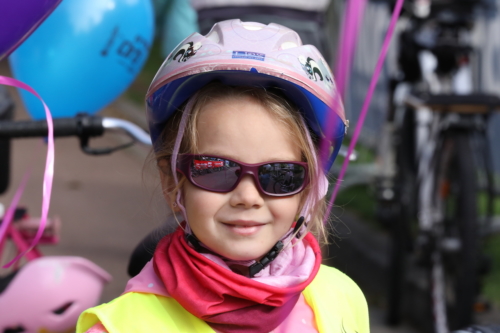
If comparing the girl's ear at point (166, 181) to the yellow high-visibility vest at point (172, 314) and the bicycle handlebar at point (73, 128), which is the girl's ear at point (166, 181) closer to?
the yellow high-visibility vest at point (172, 314)

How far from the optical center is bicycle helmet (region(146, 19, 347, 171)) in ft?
5.05

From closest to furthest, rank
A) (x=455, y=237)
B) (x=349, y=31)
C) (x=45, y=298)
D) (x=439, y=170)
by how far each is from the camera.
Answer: (x=349, y=31) → (x=45, y=298) → (x=455, y=237) → (x=439, y=170)

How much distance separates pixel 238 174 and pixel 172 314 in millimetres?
319

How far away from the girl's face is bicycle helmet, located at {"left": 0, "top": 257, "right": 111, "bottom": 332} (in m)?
0.52

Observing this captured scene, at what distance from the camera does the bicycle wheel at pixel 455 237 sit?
3.29 meters

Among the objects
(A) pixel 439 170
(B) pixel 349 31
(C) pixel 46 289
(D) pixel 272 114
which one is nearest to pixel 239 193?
(D) pixel 272 114

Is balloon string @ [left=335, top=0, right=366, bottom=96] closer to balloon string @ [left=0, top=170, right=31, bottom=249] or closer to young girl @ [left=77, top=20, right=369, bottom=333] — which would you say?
young girl @ [left=77, top=20, right=369, bottom=333]

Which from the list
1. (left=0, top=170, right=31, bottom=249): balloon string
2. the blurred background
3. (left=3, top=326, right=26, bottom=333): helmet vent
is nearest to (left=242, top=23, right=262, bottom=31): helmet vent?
the blurred background

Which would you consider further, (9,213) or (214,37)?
(9,213)

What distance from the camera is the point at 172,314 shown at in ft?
4.90

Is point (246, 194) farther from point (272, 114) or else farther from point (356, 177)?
point (356, 177)

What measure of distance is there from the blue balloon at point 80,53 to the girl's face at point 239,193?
1.06m

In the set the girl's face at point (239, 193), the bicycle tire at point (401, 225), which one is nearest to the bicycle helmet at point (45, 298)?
the girl's face at point (239, 193)

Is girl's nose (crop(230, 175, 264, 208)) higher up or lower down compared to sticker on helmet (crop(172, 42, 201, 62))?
lower down
